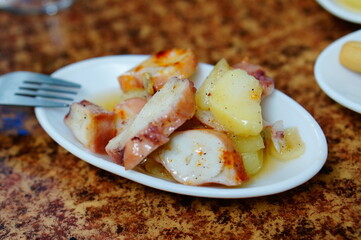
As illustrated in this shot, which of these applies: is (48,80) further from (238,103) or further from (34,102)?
(238,103)

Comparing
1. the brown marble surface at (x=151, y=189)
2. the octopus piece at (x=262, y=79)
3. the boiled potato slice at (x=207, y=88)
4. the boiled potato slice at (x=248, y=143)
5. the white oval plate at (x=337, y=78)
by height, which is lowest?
the brown marble surface at (x=151, y=189)

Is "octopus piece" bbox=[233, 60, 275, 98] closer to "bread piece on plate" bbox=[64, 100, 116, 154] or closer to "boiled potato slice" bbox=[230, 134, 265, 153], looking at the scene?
"boiled potato slice" bbox=[230, 134, 265, 153]

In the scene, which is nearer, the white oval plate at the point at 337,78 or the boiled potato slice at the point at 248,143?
the boiled potato slice at the point at 248,143

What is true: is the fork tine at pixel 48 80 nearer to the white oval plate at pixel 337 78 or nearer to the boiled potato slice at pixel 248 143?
the boiled potato slice at pixel 248 143

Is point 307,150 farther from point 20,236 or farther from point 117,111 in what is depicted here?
point 20,236

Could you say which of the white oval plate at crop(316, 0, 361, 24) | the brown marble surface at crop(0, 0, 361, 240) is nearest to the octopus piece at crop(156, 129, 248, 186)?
the brown marble surface at crop(0, 0, 361, 240)

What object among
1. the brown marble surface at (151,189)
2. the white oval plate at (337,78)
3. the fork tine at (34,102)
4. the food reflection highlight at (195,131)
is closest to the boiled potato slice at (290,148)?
the food reflection highlight at (195,131)
